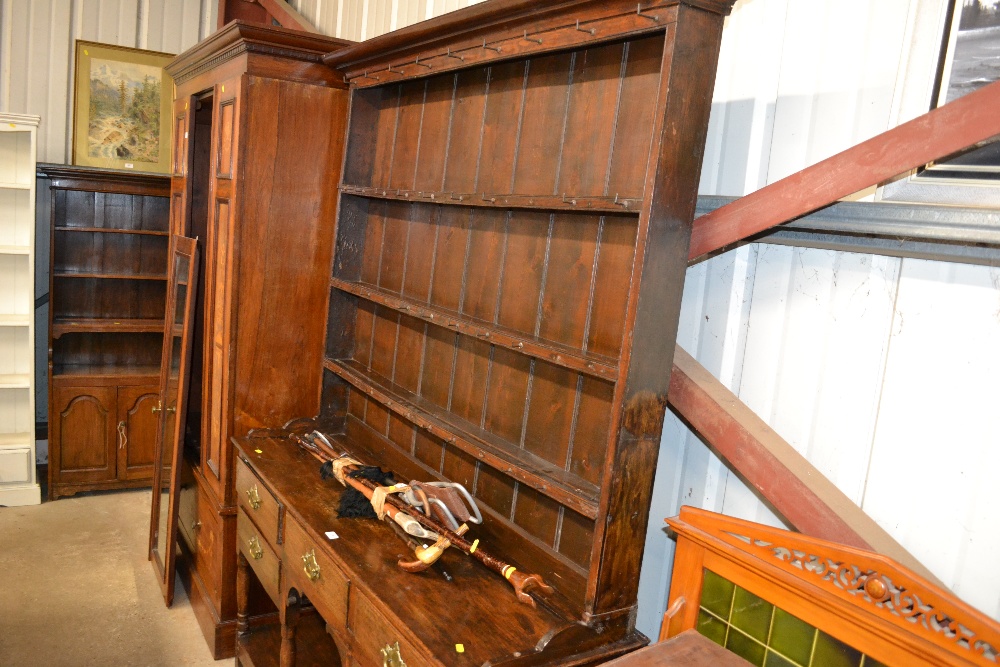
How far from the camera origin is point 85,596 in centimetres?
363

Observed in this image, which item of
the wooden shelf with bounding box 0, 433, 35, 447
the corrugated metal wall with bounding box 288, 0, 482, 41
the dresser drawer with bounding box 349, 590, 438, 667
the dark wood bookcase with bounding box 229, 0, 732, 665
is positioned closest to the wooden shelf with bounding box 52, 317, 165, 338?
the wooden shelf with bounding box 0, 433, 35, 447

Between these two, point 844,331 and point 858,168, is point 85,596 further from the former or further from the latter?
point 858,168

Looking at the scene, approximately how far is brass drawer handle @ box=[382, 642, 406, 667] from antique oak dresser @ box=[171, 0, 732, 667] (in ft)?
0.15

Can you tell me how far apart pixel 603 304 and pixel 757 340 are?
1.16 feet

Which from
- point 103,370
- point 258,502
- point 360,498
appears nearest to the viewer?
point 360,498

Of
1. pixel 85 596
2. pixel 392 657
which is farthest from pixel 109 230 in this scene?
pixel 392 657

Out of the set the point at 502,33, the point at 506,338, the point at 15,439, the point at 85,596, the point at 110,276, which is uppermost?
the point at 502,33

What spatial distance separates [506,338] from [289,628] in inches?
51.8

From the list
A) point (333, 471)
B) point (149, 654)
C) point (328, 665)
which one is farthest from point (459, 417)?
point (149, 654)

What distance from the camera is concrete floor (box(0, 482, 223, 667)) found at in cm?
320

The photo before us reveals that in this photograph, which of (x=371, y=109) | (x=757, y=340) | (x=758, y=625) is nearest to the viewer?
(x=758, y=625)

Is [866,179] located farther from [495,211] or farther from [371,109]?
[371,109]

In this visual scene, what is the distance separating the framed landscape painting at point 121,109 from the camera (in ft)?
16.4

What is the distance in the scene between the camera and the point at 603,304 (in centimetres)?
182
